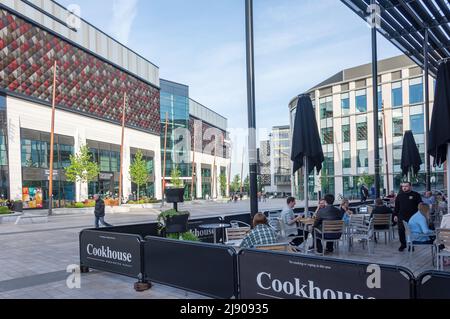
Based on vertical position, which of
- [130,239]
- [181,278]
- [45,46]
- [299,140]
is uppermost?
[45,46]

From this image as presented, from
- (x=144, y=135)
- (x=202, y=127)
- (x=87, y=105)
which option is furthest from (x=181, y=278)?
(x=202, y=127)

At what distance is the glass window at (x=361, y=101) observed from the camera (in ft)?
171

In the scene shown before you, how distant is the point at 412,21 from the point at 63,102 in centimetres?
3848

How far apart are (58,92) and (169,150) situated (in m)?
30.6

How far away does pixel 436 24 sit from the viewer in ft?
56.4

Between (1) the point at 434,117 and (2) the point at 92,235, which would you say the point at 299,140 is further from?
(2) the point at 92,235

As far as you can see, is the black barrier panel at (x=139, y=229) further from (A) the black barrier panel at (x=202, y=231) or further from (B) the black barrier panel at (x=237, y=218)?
(B) the black barrier panel at (x=237, y=218)

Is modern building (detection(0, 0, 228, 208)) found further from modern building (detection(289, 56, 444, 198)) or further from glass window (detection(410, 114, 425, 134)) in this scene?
glass window (detection(410, 114, 425, 134))

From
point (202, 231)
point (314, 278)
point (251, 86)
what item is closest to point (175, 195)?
point (202, 231)

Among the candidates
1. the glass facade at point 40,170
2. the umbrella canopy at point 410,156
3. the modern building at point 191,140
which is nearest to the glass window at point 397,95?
the modern building at point 191,140

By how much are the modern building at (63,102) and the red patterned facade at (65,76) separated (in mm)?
101

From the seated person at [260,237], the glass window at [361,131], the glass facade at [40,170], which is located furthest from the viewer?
the glass window at [361,131]

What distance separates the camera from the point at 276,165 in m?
115

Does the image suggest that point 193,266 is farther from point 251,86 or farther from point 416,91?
point 416,91
